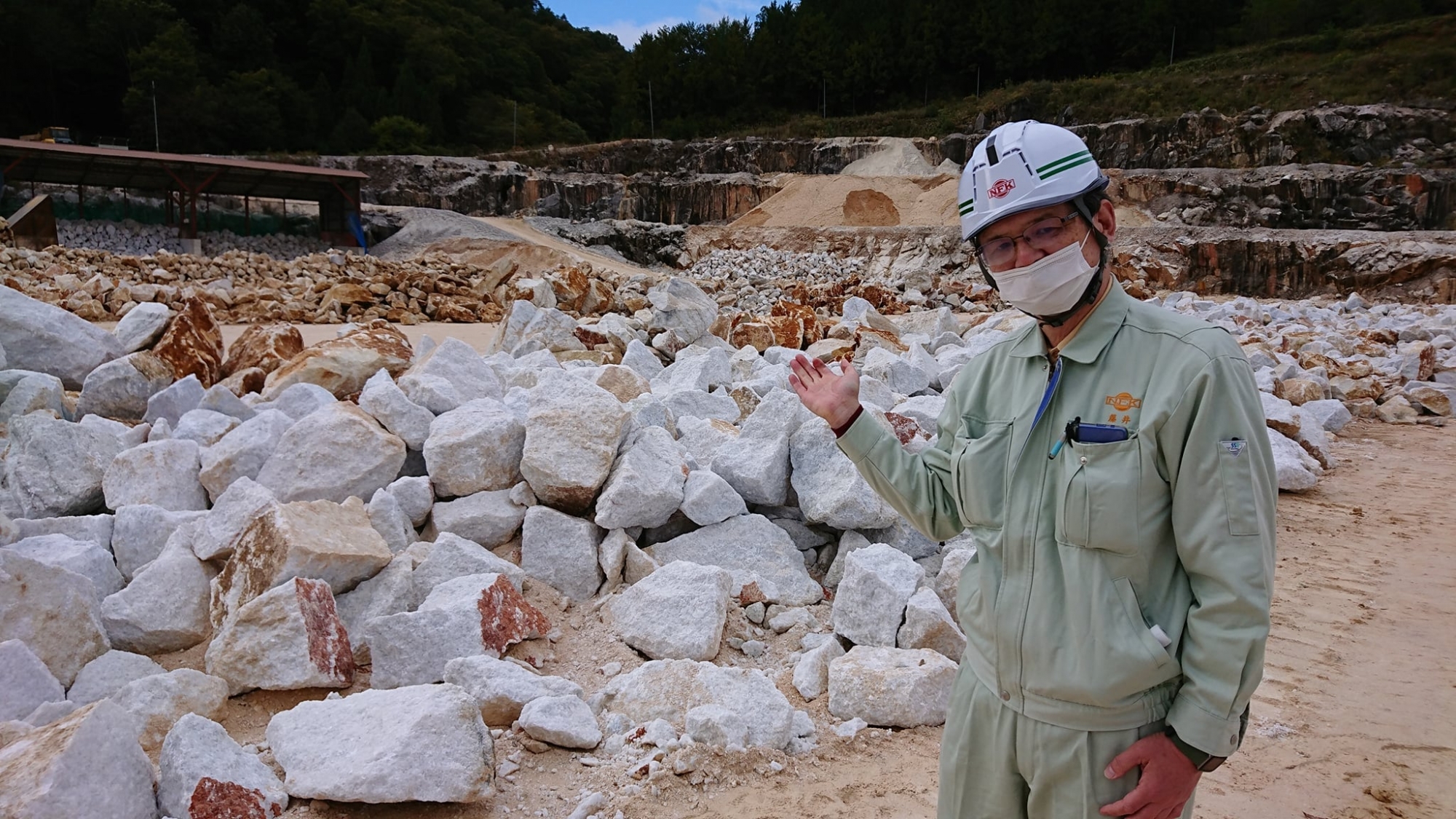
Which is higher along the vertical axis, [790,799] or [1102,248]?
[1102,248]

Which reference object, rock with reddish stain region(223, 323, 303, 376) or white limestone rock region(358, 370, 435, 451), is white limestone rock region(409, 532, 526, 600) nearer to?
white limestone rock region(358, 370, 435, 451)

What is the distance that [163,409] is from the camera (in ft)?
16.0

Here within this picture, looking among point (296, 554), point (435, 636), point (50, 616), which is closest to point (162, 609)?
point (50, 616)

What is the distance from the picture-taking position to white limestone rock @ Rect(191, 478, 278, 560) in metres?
3.44

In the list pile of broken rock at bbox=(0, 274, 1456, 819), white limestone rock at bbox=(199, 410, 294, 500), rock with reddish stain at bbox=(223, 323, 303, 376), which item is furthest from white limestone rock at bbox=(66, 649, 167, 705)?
rock with reddish stain at bbox=(223, 323, 303, 376)

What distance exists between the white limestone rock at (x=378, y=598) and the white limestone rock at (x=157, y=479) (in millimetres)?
1201

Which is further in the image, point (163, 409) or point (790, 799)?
point (163, 409)

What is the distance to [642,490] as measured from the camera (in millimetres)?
3785

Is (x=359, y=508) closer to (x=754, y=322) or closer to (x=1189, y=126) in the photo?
(x=754, y=322)

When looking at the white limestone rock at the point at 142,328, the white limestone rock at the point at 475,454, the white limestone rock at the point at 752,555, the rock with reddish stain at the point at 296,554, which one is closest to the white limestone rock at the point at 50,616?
the rock with reddish stain at the point at 296,554

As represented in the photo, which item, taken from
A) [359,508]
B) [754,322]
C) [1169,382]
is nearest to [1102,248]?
[1169,382]

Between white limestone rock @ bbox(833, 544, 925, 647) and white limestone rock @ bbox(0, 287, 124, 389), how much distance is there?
17.8 ft

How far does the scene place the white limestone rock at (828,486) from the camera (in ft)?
12.8

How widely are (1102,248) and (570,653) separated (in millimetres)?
2524
